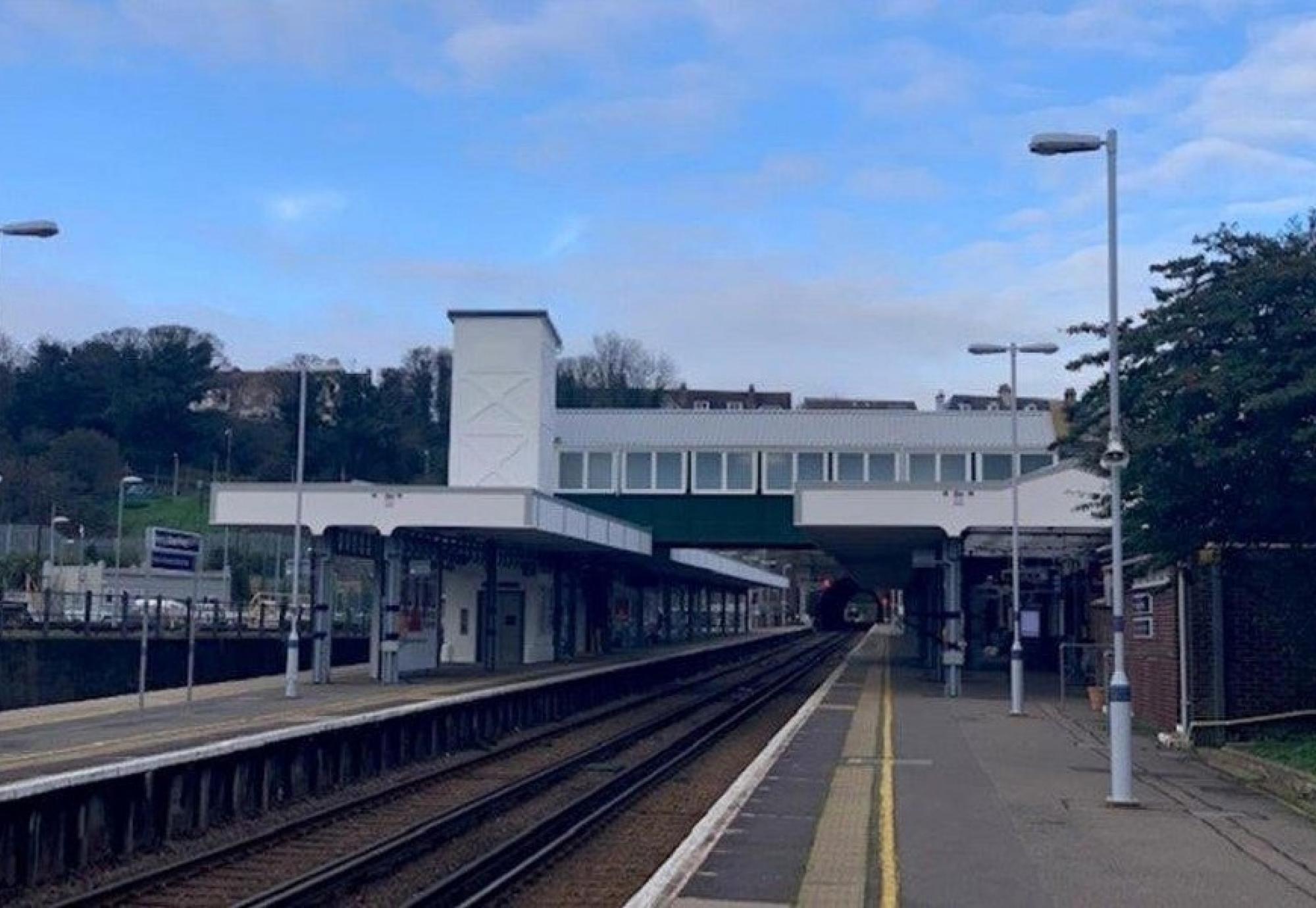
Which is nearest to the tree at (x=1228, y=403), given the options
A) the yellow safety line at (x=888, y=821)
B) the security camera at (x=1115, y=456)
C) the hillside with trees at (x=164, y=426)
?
the security camera at (x=1115, y=456)

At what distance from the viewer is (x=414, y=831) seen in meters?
16.5

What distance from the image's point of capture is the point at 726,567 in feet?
280

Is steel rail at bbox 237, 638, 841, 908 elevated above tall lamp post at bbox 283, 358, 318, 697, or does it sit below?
below

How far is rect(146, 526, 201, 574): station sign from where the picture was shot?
28078mm

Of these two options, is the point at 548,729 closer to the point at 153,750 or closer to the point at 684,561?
the point at 153,750

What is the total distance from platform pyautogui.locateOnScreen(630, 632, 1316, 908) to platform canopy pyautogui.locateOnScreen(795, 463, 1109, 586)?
12800 mm

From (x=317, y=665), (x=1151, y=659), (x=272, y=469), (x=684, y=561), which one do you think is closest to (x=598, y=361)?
(x=272, y=469)

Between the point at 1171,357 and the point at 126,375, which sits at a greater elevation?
the point at 126,375

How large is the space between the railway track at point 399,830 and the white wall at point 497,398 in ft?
58.5

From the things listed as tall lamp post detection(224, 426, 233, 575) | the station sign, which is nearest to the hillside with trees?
tall lamp post detection(224, 426, 233, 575)

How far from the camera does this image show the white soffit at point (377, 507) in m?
38.0

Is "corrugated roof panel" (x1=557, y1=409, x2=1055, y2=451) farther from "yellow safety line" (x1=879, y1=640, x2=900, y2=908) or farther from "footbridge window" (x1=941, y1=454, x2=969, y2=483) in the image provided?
"yellow safety line" (x1=879, y1=640, x2=900, y2=908)

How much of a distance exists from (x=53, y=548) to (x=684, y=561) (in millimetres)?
25615

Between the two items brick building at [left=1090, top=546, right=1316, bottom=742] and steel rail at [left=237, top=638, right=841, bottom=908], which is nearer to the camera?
steel rail at [left=237, top=638, right=841, bottom=908]
